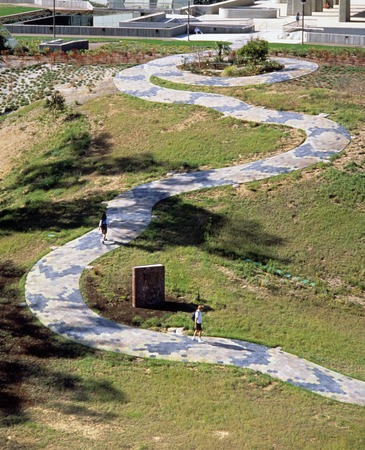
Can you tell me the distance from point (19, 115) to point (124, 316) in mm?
22378

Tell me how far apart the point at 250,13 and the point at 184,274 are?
5026cm

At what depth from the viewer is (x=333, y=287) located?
2984cm

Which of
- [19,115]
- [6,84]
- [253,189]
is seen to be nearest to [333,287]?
[253,189]

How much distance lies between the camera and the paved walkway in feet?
79.5

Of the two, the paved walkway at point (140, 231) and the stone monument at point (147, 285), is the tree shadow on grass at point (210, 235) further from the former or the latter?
the stone monument at point (147, 285)

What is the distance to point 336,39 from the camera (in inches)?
2352

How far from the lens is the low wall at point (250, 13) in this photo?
75188 millimetres

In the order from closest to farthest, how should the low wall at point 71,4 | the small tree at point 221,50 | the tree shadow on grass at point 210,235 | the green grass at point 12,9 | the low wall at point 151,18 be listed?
the tree shadow on grass at point 210,235
the small tree at point 221,50
the low wall at point 151,18
the green grass at point 12,9
the low wall at point 71,4

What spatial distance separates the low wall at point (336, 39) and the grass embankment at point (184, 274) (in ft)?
50.0

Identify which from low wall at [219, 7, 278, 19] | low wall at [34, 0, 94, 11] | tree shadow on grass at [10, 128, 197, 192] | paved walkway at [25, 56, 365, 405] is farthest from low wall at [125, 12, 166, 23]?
tree shadow on grass at [10, 128, 197, 192]

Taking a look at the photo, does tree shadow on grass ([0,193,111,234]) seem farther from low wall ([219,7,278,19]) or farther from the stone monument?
low wall ([219,7,278,19])

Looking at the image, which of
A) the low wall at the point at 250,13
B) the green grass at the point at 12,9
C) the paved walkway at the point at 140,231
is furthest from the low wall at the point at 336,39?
the green grass at the point at 12,9

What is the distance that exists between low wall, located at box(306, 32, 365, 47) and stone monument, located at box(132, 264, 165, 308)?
1402 inches

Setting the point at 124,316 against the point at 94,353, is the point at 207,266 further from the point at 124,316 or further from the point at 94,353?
the point at 94,353
